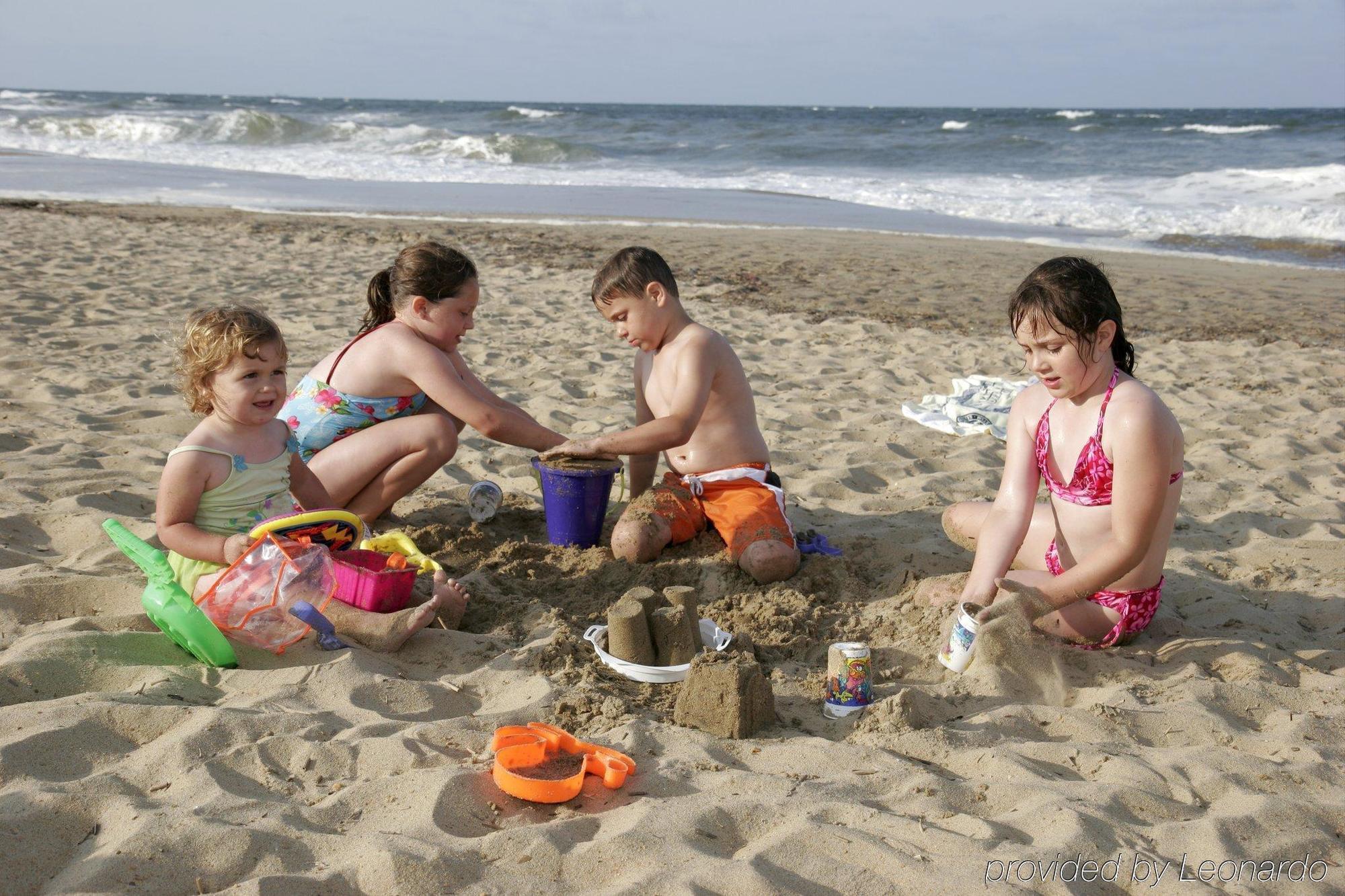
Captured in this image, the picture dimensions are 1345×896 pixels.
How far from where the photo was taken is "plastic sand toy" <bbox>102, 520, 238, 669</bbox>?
8.88ft

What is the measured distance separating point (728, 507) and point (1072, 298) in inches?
54.3

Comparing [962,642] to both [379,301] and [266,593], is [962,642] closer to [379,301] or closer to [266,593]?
[266,593]

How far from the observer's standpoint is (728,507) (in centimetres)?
373

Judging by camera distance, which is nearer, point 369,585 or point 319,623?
point 319,623

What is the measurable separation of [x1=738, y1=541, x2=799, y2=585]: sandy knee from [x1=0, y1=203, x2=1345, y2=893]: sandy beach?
0.16 feet

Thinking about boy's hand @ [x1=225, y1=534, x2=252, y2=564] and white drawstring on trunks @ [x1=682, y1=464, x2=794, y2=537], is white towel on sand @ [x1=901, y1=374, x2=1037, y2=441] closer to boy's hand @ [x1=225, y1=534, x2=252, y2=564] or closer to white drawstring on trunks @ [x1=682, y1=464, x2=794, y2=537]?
white drawstring on trunks @ [x1=682, y1=464, x2=794, y2=537]

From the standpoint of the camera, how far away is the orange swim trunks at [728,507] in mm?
3590

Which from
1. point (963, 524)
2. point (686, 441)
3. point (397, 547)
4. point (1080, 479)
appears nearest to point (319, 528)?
point (397, 547)

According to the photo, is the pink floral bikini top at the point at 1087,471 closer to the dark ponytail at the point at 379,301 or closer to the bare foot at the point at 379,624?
the bare foot at the point at 379,624

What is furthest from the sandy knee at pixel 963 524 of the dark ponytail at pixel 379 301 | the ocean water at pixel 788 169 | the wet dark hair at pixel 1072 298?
the ocean water at pixel 788 169

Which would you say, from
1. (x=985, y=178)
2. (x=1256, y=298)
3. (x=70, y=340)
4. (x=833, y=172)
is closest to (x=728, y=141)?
(x=833, y=172)

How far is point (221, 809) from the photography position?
2109 millimetres

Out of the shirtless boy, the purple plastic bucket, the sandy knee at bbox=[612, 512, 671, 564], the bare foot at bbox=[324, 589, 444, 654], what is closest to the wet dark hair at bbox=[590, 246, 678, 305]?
the shirtless boy

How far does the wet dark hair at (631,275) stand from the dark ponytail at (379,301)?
2.72ft
